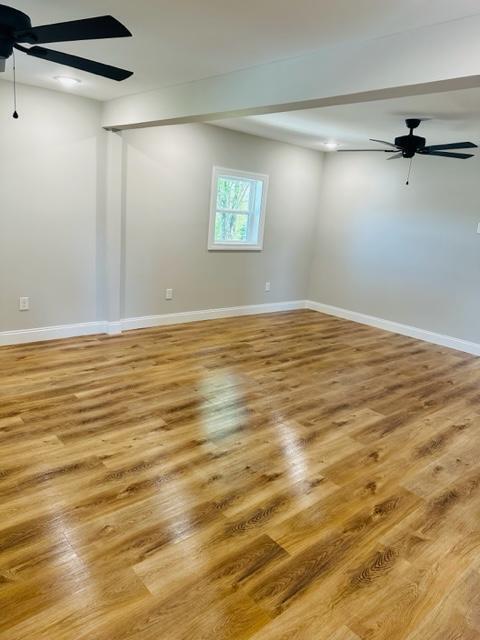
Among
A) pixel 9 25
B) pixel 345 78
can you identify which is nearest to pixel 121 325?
pixel 9 25

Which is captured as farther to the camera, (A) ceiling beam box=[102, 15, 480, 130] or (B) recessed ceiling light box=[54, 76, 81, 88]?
(B) recessed ceiling light box=[54, 76, 81, 88]

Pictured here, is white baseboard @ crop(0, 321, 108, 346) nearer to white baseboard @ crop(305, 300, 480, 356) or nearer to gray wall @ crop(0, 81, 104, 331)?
gray wall @ crop(0, 81, 104, 331)

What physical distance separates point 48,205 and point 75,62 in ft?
7.40

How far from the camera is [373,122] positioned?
13.5 feet

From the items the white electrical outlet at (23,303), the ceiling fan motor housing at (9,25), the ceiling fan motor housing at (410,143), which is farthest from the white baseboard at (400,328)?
the ceiling fan motor housing at (9,25)

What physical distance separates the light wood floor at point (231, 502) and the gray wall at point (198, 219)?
4.53ft

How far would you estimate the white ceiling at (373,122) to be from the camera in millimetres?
3299

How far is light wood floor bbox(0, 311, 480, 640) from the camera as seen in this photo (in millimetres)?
1619

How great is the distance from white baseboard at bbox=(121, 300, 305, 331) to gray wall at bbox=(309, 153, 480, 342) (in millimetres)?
625

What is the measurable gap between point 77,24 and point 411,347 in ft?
15.4

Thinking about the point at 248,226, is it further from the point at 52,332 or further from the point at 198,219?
the point at 52,332

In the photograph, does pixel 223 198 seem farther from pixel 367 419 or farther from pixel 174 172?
pixel 367 419

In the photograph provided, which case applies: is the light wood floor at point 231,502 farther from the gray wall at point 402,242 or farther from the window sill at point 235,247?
the window sill at point 235,247

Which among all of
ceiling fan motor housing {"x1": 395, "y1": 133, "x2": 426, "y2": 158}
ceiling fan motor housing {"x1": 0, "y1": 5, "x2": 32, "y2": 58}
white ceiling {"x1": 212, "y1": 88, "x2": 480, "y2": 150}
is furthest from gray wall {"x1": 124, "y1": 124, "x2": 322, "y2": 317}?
ceiling fan motor housing {"x1": 0, "y1": 5, "x2": 32, "y2": 58}
